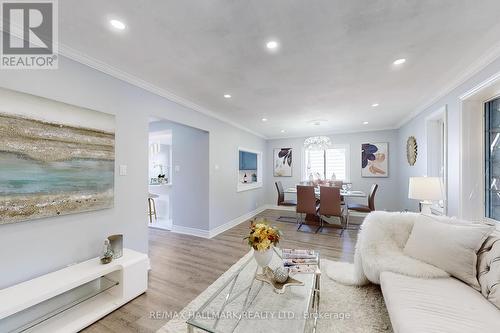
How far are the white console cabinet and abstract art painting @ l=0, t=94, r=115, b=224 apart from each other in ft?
1.80

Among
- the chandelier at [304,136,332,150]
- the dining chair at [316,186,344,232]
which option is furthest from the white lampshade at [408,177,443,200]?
the chandelier at [304,136,332,150]

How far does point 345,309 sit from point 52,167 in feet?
9.89

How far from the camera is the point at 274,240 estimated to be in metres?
1.72

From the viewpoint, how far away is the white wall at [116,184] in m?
1.66

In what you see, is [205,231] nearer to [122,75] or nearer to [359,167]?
[122,75]

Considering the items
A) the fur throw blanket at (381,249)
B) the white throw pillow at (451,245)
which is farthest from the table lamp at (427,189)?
the white throw pillow at (451,245)

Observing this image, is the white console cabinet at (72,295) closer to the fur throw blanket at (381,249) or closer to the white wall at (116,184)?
the white wall at (116,184)

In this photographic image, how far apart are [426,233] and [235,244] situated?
8.81 ft

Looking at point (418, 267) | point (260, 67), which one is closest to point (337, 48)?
point (260, 67)

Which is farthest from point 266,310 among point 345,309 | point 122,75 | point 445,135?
point 445,135

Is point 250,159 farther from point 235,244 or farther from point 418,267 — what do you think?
point 418,267

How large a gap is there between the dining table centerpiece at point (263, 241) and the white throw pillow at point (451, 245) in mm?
1343

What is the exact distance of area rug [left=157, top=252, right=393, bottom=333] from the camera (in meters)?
1.69

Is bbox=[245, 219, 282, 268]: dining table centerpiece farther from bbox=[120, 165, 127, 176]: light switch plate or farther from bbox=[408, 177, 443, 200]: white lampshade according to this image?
bbox=[408, 177, 443, 200]: white lampshade
